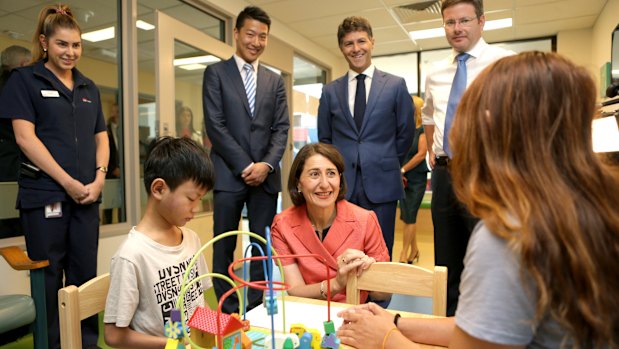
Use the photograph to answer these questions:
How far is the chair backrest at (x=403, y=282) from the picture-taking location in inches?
49.5

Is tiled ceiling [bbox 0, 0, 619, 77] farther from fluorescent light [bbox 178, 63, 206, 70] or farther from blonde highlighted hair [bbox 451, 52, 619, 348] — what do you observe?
blonde highlighted hair [bbox 451, 52, 619, 348]

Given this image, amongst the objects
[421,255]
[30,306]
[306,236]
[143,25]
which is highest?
[143,25]

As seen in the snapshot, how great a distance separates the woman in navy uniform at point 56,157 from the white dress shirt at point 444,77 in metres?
1.70

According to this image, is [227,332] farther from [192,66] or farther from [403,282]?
[192,66]

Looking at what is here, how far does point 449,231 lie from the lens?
2.03 meters

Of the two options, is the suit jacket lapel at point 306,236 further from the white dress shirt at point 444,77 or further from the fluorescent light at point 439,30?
the fluorescent light at point 439,30

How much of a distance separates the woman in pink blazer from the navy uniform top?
3.46 ft

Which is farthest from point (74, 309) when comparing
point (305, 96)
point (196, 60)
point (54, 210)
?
point (305, 96)

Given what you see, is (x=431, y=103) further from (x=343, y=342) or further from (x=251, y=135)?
(x=343, y=342)

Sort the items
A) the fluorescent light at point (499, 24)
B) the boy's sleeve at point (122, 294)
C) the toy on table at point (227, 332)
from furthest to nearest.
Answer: the fluorescent light at point (499, 24)
the boy's sleeve at point (122, 294)
the toy on table at point (227, 332)

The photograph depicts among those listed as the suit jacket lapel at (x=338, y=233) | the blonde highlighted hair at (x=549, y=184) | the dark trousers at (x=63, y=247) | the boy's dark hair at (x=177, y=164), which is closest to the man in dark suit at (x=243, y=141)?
the dark trousers at (x=63, y=247)

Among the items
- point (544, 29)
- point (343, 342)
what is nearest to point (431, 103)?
point (343, 342)

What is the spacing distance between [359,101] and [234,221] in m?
0.95

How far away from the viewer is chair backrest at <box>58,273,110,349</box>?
103cm
